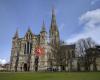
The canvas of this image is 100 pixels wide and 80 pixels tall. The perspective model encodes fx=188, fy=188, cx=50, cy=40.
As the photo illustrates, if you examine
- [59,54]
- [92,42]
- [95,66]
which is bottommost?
[95,66]

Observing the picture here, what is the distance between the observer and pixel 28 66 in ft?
255

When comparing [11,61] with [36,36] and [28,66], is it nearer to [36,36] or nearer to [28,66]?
[28,66]

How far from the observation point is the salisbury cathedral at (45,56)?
71312 millimetres

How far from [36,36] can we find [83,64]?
76.5 feet

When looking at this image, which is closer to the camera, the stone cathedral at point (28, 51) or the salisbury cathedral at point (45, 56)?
the salisbury cathedral at point (45, 56)

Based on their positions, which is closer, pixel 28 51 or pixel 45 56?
pixel 45 56

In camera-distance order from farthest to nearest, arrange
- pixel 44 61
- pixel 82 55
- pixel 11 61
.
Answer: pixel 11 61, pixel 44 61, pixel 82 55

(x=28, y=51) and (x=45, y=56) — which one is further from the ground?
(x=28, y=51)

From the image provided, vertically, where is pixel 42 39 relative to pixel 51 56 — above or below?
above

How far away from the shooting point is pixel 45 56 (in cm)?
7594

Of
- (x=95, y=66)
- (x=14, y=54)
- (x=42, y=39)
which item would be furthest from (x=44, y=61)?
(x=95, y=66)

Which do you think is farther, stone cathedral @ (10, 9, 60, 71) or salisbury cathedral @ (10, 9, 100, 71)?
stone cathedral @ (10, 9, 60, 71)

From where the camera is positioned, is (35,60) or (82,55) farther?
(35,60)

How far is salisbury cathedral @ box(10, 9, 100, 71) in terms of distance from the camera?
71312 millimetres
